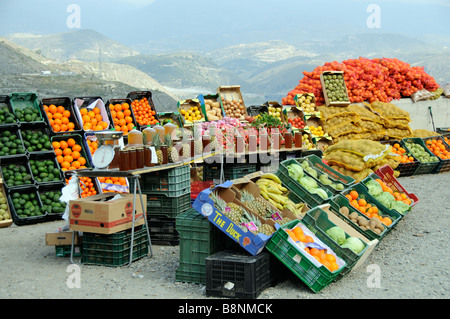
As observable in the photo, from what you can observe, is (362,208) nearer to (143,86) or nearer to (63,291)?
(63,291)

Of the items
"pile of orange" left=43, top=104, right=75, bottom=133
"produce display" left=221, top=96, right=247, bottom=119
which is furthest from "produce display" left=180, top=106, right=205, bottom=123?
"pile of orange" left=43, top=104, right=75, bottom=133

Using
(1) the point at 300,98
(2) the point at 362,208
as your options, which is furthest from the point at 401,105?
(2) the point at 362,208

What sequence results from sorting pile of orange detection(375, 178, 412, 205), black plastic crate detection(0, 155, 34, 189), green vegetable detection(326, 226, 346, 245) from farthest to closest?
black plastic crate detection(0, 155, 34, 189)
pile of orange detection(375, 178, 412, 205)
green vegetable detection(326, 226, 346, 245)

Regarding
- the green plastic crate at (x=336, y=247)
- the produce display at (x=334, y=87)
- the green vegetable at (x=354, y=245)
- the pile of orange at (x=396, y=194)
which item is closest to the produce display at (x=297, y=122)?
the produce display at (x=334, y=87)

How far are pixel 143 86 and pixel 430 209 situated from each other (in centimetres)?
4139

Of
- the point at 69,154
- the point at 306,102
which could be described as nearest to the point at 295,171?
the point at 69,154

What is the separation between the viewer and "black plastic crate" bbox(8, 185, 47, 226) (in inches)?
289

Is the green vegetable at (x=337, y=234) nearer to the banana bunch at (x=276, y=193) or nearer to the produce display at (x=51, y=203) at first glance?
the banana bunch at (x=276, y=193)

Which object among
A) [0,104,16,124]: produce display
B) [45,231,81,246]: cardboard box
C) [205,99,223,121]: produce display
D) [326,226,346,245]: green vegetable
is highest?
[0,104,16,124]: produce display

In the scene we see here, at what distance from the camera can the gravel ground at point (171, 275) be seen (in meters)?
4.42

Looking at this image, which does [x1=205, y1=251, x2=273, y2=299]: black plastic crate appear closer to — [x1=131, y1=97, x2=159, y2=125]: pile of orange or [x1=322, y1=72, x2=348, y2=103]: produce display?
[x1=131, y1=97, x2=159, y2=125]: pile of orange

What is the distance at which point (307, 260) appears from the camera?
433 centimetres

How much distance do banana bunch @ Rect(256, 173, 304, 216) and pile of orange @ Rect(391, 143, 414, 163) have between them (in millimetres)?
5631

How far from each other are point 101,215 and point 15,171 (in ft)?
10.6
